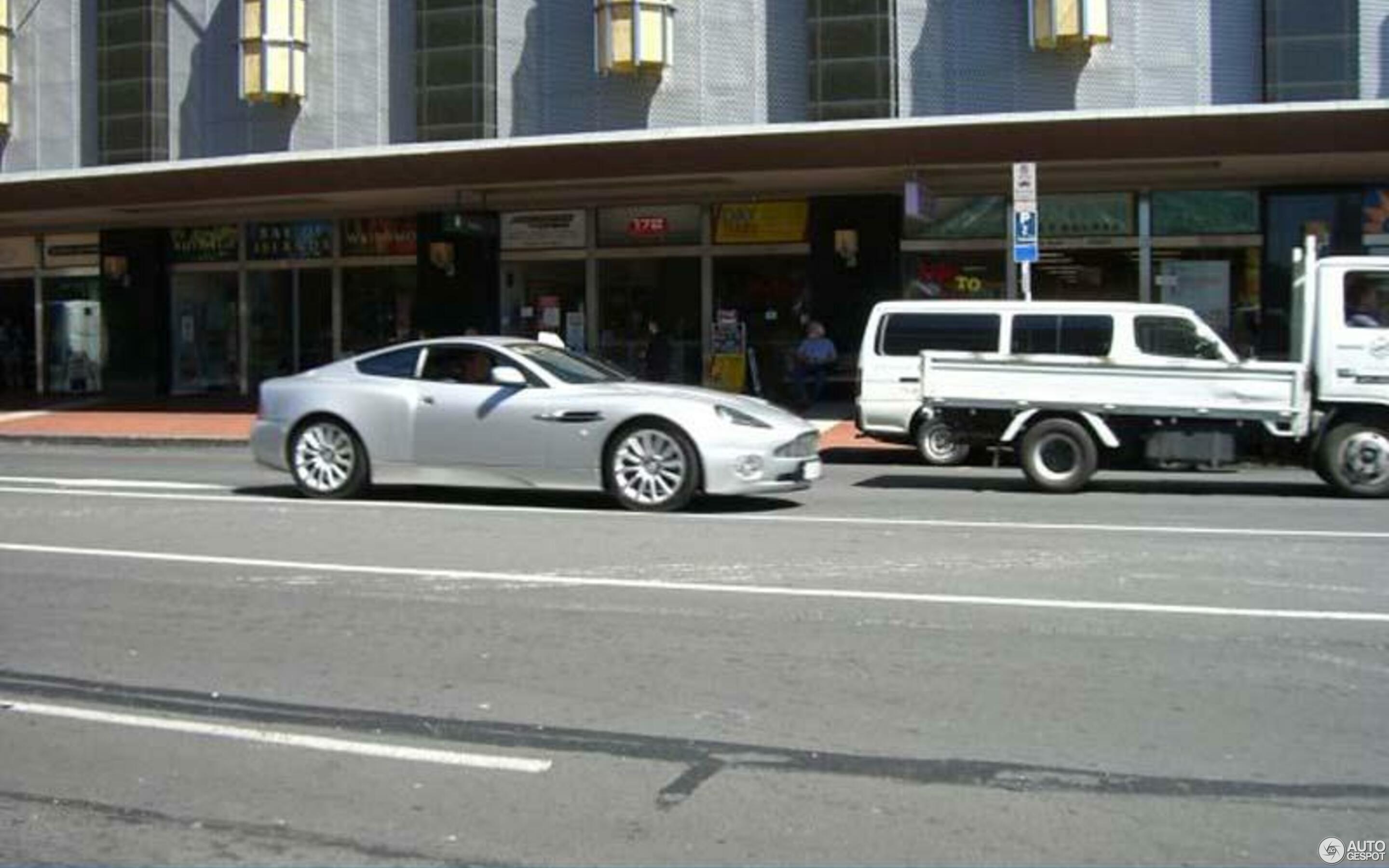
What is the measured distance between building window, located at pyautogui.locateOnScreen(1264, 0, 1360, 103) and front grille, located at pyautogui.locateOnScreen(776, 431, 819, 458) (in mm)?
13095

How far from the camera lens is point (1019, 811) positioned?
15.4ft

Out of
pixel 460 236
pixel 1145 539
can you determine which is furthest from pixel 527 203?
pixel 1145 539

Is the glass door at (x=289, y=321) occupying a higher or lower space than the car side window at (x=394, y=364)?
higher

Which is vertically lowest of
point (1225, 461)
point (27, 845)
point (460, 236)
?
point (27, 845)

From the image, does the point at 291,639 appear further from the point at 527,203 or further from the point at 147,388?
the point at 147,388

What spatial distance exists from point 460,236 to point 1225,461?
1598 centimetres

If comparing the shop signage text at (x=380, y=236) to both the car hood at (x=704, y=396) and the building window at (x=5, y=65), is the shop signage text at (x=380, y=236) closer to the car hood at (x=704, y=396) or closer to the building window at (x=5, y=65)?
the building window at (x=5, y=65)

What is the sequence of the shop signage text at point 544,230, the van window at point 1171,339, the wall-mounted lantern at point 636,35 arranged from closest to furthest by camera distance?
the van window at point 1171,339 → the wall-mounted lantern at point 636,35 → the shop signage text at point 544,230

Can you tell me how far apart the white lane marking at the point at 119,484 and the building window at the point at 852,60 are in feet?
40.6

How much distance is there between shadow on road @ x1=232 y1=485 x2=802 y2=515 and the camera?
1197 centimetres

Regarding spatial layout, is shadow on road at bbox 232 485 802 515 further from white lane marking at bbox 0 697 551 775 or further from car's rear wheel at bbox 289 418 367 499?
white lane marking at bbox 0 697 551 775

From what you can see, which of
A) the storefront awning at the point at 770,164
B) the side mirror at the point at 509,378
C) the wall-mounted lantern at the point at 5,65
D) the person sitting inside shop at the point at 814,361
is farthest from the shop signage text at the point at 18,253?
the side mirror at the point at 509,378

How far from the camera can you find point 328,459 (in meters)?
12.6

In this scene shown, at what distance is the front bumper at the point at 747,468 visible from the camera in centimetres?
1126
